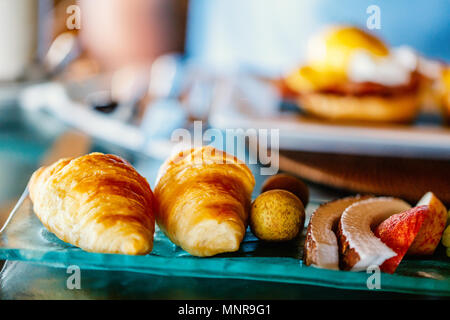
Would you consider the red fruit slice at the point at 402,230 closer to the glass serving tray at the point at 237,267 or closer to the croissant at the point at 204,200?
the glass serving tray at the point at 237,267

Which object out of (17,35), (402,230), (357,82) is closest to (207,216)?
(402,230)

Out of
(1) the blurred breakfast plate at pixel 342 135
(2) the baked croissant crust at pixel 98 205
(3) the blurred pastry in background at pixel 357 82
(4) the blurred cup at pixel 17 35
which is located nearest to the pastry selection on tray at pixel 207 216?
(2) the baked croissant crust at pixel 98 205

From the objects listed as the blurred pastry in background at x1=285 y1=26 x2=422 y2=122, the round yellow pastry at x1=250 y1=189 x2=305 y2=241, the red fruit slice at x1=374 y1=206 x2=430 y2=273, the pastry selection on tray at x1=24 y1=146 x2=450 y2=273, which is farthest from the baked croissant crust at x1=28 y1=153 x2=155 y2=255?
the blurred pastry in background at x1=285 y1=26 x2=422 y2=122

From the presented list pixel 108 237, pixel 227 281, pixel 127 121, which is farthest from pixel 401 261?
pixel 127 121

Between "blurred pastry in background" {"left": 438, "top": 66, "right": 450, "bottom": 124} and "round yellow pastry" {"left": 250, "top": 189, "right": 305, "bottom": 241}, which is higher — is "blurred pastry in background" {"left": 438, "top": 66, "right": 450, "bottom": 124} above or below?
above

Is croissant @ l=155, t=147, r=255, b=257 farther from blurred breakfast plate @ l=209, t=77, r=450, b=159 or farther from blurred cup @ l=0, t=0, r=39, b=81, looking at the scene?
blurred cup @ l=0, t=0, r=39, b=81

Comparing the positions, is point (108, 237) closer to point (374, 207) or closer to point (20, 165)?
point (374, 207)
